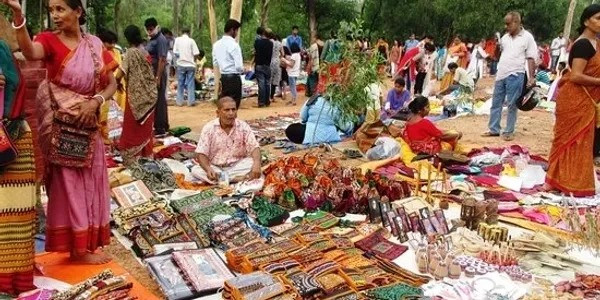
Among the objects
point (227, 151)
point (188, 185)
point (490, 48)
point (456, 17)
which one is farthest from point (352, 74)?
point (456, 17)

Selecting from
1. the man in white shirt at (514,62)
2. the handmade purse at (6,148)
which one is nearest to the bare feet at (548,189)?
the man in white shirt at (514,62)

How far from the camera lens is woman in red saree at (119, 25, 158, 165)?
6266mm

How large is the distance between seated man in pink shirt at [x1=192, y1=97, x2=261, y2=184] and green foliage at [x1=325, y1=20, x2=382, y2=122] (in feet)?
5.53

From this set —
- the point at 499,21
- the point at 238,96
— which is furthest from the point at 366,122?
the point at 499,21

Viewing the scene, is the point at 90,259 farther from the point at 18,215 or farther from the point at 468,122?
the point at 468,122

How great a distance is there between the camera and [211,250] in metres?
3.88

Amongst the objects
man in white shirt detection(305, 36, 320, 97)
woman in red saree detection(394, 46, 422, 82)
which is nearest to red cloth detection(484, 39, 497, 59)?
woman in red saree detection(394, 46, 422, 82)

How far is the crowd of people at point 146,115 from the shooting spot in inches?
130

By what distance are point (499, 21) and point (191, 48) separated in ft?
60.6

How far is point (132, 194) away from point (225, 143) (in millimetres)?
981

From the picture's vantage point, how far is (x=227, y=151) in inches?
220

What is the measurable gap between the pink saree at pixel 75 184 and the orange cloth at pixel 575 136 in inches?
159

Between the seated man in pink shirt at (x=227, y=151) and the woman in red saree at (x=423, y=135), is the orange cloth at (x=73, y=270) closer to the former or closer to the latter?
the seated man in pink shirt at (x=227, y=151)

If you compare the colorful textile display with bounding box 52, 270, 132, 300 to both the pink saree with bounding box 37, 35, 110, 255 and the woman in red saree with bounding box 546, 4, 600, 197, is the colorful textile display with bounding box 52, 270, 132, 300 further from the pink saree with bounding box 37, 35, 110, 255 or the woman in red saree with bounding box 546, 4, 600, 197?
the woman in red saree with bounding box 546, 4, 600, 197
